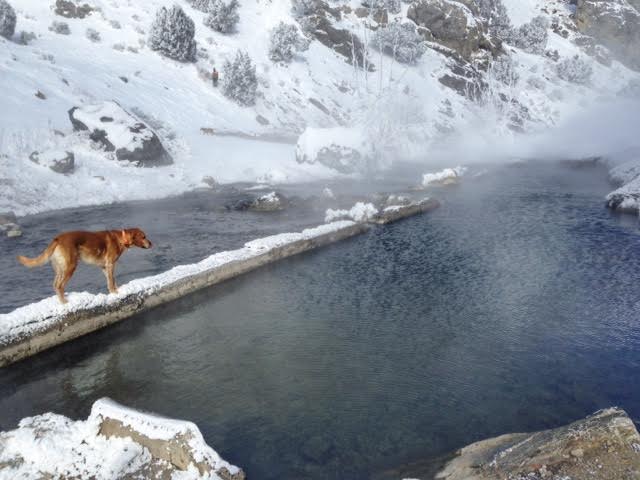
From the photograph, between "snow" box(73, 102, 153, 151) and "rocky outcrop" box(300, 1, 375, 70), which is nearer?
"snow" box(73, 102, 153, 151)

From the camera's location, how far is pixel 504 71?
6819 cm

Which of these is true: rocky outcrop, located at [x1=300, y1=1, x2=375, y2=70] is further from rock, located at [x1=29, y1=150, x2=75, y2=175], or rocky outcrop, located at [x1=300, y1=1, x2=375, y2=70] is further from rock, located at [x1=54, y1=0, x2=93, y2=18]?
rock, located at [x1=29, y1=150, x2=75, y2=175]

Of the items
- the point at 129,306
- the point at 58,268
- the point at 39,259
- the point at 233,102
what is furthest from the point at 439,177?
the point at 39,259

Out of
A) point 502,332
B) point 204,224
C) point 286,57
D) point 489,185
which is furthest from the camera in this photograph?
point 286,57

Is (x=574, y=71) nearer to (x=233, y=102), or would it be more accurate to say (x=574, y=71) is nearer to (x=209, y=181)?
(x=233, y=102)

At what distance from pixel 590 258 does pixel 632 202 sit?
326 inches

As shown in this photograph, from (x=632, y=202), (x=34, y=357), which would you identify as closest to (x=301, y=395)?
(x=34, y=357)

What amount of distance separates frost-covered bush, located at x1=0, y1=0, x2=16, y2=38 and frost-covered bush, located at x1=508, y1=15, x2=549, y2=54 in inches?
2649

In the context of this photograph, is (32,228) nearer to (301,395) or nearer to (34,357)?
(34,357)

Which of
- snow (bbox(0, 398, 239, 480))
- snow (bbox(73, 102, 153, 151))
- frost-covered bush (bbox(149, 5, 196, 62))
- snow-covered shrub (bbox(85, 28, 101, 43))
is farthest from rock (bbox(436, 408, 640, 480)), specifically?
frost-covered bush (bbox(149, 5, 196, 62))

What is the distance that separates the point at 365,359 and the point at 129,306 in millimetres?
5307

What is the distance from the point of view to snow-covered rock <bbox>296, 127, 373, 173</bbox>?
32.1 m

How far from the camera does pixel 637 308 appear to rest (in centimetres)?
1284

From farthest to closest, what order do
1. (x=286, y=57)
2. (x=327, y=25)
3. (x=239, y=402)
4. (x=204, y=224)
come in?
(x=327, y=25), (x=286, y=57), (x=204, y=224), (x=239, y=402)
